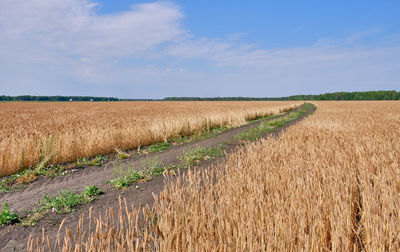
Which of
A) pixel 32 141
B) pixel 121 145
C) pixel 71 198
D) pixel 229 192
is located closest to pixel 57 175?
pixel 32 141

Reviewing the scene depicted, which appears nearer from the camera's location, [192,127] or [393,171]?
[393,171]

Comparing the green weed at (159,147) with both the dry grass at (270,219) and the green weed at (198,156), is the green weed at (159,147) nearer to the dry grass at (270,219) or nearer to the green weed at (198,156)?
the green weed at (198,156)

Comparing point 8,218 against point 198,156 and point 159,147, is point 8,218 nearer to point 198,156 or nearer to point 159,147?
point 198,156

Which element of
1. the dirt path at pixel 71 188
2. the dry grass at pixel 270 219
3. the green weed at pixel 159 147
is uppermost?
the dry grass at pixel 270 219

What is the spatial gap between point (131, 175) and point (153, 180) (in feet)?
2.31

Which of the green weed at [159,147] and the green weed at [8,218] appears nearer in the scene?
the green weed at [8,218]

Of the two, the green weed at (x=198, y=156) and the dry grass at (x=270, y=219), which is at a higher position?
the dry grass at (x=270, y=219)

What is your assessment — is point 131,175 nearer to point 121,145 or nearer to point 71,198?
point 71,198

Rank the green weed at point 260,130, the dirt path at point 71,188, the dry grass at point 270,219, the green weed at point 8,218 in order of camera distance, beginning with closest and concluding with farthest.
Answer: the dry grass at point 270,219
the dirt path at point 71,188
the green weed at point 8,218
the green weed at point 260,130

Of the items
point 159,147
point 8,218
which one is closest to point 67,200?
point 8,218

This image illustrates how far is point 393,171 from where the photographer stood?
A: 13.0ft

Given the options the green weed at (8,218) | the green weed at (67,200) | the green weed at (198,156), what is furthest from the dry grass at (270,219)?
the green weed at (198,156)

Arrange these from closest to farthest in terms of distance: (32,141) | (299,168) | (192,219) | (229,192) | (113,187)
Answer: (192,219) → (229,192) → (299,168) → (113,187) → (32,141)

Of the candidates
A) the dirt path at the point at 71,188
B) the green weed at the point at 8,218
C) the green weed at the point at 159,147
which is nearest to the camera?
the dirt path at the point at 71,188
